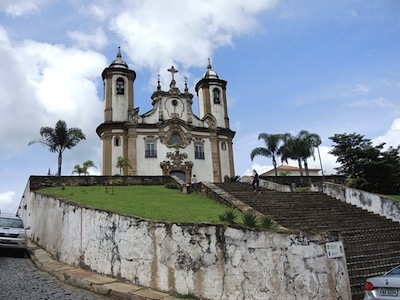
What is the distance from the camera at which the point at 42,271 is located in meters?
9.37

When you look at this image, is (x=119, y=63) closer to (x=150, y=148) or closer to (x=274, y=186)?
(x=150, y=148)

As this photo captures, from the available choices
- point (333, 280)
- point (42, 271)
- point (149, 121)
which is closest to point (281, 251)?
point (333, 280)

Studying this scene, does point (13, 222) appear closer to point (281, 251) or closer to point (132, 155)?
point (281, 251)

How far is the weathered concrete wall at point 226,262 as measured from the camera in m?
6.74

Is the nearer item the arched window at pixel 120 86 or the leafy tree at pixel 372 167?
the leafy tree at pixel 372 167

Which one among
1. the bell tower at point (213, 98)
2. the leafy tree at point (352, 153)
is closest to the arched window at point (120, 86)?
the bell tower at point (213, 98)

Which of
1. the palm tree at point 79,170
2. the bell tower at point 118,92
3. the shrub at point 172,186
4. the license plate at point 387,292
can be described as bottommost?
the license plate at point 387,292

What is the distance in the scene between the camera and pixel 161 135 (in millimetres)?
31859

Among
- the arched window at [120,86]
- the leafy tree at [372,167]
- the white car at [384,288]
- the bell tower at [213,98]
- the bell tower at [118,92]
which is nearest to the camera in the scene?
the white car at [384,288]

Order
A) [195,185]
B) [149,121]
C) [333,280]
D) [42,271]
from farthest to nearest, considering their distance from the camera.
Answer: [149,121] → [195,185] → [42,271] → [333,280]

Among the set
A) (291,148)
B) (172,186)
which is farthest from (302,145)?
(172,186)

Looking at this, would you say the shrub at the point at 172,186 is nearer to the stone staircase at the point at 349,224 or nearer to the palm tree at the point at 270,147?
the stone staircase at the point at 349,224

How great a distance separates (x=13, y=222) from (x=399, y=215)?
1386cm

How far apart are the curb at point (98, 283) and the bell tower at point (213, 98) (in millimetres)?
27478
